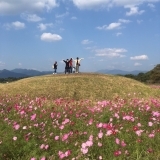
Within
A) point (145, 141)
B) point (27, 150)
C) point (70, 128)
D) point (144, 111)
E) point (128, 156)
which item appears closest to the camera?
point (128, 156)

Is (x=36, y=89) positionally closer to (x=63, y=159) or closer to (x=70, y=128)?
(x=70, y=128)

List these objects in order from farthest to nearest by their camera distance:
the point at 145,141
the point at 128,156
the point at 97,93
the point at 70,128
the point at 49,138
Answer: the point at 97,93 → the point at 70,128 → the point at 49,138 → the point at 145,141 → the point at 128,156

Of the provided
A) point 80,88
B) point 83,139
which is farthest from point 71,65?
point 83,139

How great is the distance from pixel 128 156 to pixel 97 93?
78.0 ft

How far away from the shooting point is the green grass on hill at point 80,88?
2963cm

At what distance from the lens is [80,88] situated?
31.4m

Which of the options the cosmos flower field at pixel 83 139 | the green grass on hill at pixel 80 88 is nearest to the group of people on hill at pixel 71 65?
the green grass on hill at pixel 80 88

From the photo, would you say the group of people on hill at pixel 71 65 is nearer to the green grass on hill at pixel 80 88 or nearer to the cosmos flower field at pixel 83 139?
the green grass on hill at pixel 80 88

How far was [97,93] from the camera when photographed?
99.0 feet

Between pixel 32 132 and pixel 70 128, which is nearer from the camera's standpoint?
pixel 32 132

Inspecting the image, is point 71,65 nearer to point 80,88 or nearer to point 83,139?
point 80,88

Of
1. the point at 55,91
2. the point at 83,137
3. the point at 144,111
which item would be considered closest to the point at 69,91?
the point at 55,91

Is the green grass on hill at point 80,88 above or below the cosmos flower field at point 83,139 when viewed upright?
below

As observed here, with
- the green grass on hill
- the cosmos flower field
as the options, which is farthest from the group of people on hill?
the cosmos flower field
